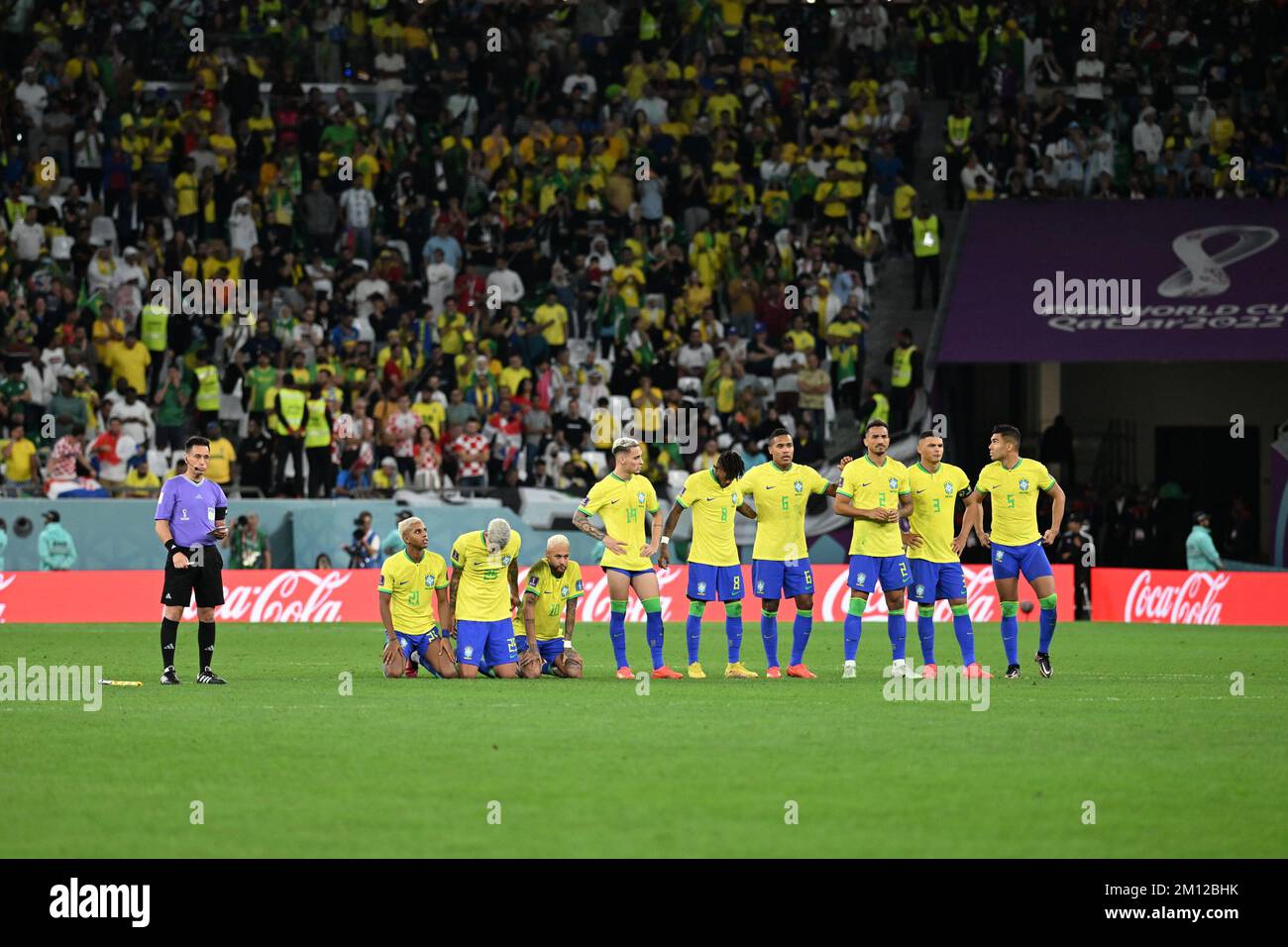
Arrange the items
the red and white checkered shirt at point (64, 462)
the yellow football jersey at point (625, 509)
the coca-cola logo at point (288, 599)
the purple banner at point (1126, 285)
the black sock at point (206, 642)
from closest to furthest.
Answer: the black sock at point (206, 642) < the yellow football jersey at point (625, 509) < the coca-cola logo at point (288, 599) < the red and white checkered shirt at point (64, 462) < the purple banner at point (1126, 285)

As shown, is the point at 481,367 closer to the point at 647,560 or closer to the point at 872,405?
the point at 872,405

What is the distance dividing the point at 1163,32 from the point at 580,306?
1380 cm

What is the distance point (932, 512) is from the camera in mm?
19594

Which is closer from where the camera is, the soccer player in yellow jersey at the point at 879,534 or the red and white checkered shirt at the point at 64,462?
the soccer player in yellow jersey at the point at 879,534

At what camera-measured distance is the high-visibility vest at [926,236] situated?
118ft

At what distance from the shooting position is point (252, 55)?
4031cm

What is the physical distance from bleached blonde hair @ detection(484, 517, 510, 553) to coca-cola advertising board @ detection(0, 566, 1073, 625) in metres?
10.3

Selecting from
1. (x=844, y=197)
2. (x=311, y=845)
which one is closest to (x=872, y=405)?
(x=844, y=197)

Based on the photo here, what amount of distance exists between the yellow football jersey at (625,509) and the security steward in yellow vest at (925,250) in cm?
1746

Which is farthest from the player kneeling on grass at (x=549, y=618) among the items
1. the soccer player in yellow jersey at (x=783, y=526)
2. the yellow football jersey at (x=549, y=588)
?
the soccer player in yellow jersey at (x=783, y=526)

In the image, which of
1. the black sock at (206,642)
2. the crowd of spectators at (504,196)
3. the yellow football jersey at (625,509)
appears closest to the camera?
the black sock at (206,642)

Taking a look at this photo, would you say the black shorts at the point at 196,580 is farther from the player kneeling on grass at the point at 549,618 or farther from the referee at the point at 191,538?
the player kneeling on grass at the point at 549,618

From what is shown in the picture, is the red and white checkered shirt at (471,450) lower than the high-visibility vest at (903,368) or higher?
lower

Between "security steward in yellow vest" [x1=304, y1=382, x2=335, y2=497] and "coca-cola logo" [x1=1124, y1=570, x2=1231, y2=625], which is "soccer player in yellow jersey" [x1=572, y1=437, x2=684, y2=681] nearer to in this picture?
"security steward in yellow vest" [x1=304, y1=382, x2=335, y2=497]
